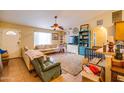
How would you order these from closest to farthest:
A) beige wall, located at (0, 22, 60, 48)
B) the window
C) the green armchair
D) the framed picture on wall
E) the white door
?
1. the green armchair
2. the white door
3. beige wall, located at (0, 22, 60, 48)
4. the window
5. the framed picture on wall

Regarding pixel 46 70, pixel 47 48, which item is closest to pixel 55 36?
pixel 47 48

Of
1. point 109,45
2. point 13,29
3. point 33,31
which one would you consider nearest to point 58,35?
point 33,31

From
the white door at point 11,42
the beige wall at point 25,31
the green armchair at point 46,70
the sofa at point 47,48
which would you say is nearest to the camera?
the green armchair at point 46,70

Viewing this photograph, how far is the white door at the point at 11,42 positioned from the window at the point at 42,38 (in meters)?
1.19

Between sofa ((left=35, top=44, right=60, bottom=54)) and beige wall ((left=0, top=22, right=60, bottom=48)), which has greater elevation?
beige wall ((left=0, top=22, right=60, bottom=48))

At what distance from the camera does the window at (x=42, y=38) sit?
565 cm

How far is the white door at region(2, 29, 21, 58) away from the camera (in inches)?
163

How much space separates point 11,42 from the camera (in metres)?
4.35

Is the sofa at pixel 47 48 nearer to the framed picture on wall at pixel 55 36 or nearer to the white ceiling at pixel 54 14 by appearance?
the framed picture on wall at pixel 55 36

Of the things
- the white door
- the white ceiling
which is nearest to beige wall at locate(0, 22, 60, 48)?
the white door

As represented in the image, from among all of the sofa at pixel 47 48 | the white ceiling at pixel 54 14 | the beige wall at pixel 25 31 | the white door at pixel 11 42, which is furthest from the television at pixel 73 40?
the white door at pixel 11 42

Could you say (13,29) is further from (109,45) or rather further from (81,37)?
(109,45)

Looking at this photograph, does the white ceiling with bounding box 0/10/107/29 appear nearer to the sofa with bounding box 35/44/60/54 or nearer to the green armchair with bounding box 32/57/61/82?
the green armchair with bounding box 32/57/61/82

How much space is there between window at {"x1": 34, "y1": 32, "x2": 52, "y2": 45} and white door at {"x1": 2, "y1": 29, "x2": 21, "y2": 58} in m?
1.19
